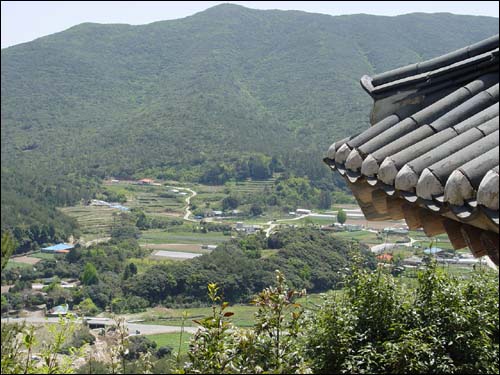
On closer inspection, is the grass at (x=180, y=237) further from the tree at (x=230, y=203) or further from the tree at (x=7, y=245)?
the tree at (x=7, y=245)

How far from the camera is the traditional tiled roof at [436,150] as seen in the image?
1.65 m

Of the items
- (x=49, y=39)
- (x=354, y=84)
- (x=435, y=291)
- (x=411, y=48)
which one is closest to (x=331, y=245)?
(x=435, y=291)

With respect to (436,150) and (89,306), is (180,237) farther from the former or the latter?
(436,150)

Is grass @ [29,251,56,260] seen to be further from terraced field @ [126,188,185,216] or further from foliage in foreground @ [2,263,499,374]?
foliage in foreground @ [2,263,499,374]

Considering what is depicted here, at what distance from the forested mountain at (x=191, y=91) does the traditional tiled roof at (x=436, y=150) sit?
4084 centimetres

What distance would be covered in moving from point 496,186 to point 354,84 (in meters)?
68.8

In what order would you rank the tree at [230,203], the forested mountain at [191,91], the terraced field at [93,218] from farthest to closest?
1. the forested mountain at [191,91]
2. the tree at [230,203]
3. the terraced field at [93,218]

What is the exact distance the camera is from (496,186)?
4.96 feet

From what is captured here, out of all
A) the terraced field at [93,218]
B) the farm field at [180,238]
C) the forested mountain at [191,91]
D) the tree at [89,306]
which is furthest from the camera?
the forested mountain at [191,91]

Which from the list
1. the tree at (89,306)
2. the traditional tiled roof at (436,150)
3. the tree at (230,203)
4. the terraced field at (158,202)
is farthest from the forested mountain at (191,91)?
the traditional tiled roof at (436,150)

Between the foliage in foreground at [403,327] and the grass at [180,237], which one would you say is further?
the grass at [180,237]

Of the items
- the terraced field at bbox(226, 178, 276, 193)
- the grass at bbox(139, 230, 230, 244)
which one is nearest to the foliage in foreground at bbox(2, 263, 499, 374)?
the grass at bbox(139, 230, 230, 244)

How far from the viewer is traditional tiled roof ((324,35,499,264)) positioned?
1.65 metres

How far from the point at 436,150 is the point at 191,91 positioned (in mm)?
69165
